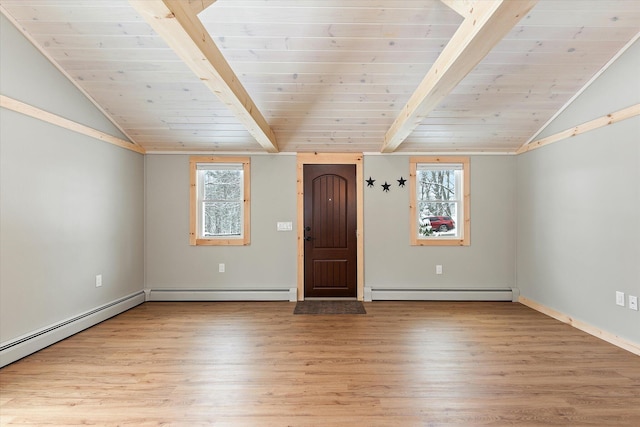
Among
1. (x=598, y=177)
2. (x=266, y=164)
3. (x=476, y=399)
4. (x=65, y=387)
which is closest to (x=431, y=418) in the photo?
(x=476, y=399)

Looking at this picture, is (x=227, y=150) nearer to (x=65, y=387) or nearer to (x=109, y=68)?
(x=109, y=68)

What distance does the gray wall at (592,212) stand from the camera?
3.07 metres

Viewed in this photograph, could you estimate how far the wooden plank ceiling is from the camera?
7.72ft

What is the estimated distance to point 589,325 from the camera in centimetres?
353

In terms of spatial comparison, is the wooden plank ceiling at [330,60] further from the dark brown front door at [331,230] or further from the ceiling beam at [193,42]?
the dark brown front door at [331,230]

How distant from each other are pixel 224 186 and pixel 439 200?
317cm

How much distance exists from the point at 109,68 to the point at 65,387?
2.76 m

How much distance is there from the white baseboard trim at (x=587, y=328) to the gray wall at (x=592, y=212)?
46mm

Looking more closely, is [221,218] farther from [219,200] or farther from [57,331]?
[57,331]

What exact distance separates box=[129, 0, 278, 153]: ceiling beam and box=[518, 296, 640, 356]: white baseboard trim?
400 cm

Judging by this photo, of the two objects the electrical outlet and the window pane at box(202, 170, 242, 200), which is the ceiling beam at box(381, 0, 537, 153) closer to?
the electrical outlet

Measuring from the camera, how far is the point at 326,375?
259 cm

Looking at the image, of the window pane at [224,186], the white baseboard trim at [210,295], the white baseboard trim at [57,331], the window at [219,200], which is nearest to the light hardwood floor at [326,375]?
the white baseboard trim at [57,331]

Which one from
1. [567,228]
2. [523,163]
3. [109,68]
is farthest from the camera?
[523,163]
